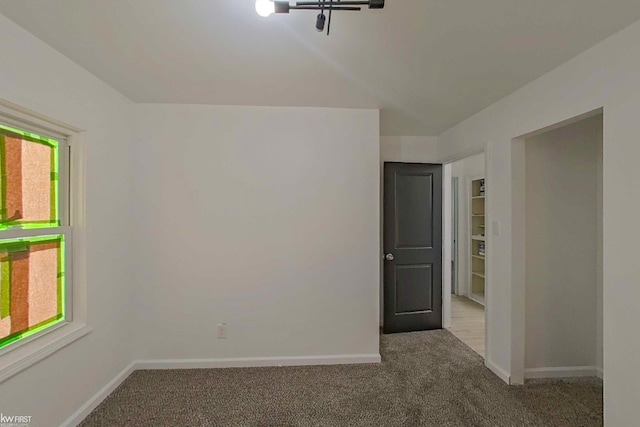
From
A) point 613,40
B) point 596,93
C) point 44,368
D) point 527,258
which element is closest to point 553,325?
point 527,258

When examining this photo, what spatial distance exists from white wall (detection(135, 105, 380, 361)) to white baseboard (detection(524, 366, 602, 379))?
135 centimetres

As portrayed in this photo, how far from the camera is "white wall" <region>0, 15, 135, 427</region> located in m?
1.76

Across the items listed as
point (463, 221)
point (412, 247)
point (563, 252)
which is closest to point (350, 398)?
point (412, 247)

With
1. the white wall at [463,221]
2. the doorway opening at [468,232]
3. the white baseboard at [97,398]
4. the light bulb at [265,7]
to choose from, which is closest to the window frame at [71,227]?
the white baseboard at [97,398]

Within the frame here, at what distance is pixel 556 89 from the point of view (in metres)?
2.19

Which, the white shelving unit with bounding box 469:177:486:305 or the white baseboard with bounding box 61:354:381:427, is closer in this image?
the white baseboard with bounding box 61:354:381:427

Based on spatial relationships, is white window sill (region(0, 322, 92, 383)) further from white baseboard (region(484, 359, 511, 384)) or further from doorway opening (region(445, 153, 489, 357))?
doorway opening (region(445, 153, 489, 357))

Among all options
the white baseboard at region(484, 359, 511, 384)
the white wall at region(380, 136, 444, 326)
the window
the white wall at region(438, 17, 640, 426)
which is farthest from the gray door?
the window

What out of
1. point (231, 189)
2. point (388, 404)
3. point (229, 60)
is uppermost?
point (229, 60)

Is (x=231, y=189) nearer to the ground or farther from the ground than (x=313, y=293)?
farther from the ground

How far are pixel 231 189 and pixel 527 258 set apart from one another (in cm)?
275

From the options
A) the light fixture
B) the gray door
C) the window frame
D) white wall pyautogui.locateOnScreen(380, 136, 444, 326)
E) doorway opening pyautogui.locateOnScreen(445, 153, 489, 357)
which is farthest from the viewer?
doorway opening pyautogui.locateOnScreen(445, 153, 489, 357)

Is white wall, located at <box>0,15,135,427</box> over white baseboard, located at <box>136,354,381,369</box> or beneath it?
over

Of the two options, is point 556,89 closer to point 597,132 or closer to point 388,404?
point 597,132
